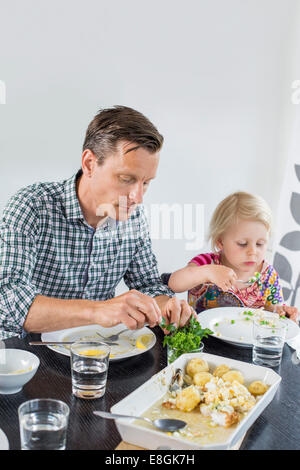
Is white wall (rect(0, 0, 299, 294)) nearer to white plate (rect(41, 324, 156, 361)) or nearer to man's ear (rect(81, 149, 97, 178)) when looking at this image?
man's ear (rect(81, 149, 97, 178))

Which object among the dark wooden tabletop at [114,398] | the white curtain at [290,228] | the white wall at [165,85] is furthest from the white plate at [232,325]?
the white curtain at [290,228]

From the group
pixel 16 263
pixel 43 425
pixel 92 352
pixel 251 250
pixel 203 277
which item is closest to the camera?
pixel 43 425

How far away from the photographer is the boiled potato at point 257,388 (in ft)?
3.33

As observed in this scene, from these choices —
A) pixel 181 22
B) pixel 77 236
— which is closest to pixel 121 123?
pixel 77 236

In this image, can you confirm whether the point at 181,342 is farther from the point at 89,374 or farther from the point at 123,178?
the point at 123,178

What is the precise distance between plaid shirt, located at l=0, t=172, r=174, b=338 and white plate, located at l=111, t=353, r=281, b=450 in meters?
0.55

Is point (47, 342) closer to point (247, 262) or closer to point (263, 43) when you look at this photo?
point (247, 262)

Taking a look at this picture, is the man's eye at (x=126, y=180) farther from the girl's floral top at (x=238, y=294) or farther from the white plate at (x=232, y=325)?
the girl's floral top at (x=238, y=294)

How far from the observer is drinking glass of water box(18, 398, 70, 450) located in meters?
0.81

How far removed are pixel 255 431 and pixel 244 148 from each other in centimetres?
230

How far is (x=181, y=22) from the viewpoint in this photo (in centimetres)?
259

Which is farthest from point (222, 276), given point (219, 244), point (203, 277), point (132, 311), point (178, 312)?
point (132, 311)

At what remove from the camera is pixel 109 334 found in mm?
1404

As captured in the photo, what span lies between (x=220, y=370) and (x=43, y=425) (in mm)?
419
